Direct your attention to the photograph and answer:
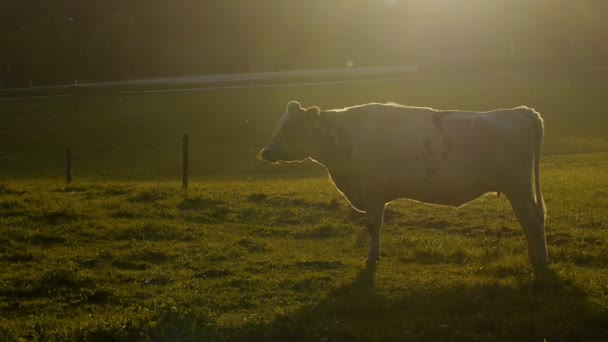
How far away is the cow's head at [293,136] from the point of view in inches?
472

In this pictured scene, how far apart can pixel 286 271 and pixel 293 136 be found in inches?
84.5

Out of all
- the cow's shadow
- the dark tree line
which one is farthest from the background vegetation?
the dark tree line

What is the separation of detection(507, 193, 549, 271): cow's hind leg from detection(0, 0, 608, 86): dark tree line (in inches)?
2880

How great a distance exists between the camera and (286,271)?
11.1m

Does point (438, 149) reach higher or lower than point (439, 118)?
lower

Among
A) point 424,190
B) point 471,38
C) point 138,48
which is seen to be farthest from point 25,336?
point 138,48

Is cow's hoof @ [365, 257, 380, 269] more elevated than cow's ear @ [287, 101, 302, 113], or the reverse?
cow's ear @ [287, 101, 302, 113]

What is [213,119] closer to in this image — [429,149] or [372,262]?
[372,262]

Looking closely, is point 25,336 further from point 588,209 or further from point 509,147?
point 588,209

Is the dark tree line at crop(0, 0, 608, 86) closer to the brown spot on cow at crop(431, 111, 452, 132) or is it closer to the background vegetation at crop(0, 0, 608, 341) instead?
the background vegetation at crop(0, 0, 608, 341)

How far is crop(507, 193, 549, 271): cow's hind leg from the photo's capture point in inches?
407

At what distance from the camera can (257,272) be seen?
11133 mm

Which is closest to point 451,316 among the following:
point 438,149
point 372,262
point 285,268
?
point 372,262

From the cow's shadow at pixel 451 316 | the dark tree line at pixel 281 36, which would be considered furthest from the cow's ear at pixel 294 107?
the dark tree line at pixel 281 36
